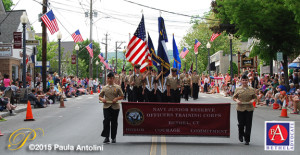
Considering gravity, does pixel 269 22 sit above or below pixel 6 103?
above

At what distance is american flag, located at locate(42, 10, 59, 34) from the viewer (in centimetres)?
2964

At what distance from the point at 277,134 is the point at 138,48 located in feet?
33.0

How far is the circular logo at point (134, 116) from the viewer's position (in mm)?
11156

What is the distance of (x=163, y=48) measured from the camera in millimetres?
15578

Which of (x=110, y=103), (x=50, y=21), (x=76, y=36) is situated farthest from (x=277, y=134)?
(x=76, y=36)

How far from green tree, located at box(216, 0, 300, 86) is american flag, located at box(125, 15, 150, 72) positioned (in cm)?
884

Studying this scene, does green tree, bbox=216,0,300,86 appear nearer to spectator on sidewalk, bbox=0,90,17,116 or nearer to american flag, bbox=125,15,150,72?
american flag, bbox=125,15,150,72

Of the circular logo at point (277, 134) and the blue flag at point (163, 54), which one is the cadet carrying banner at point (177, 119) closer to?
the circular logo at point (277, 134)

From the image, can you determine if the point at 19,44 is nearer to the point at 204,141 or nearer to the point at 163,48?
the point at 163,48

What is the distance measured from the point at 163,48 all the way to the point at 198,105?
487 cm

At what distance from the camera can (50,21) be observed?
29953 millimetres

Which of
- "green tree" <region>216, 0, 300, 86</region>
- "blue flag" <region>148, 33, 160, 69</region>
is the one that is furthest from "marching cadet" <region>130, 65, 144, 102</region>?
"green tree" <region>216, 0, 300, 86</region>

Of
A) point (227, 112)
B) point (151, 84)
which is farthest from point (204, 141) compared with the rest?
point (151, 84)

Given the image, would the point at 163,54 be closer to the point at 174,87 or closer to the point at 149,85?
the point at 174,87
